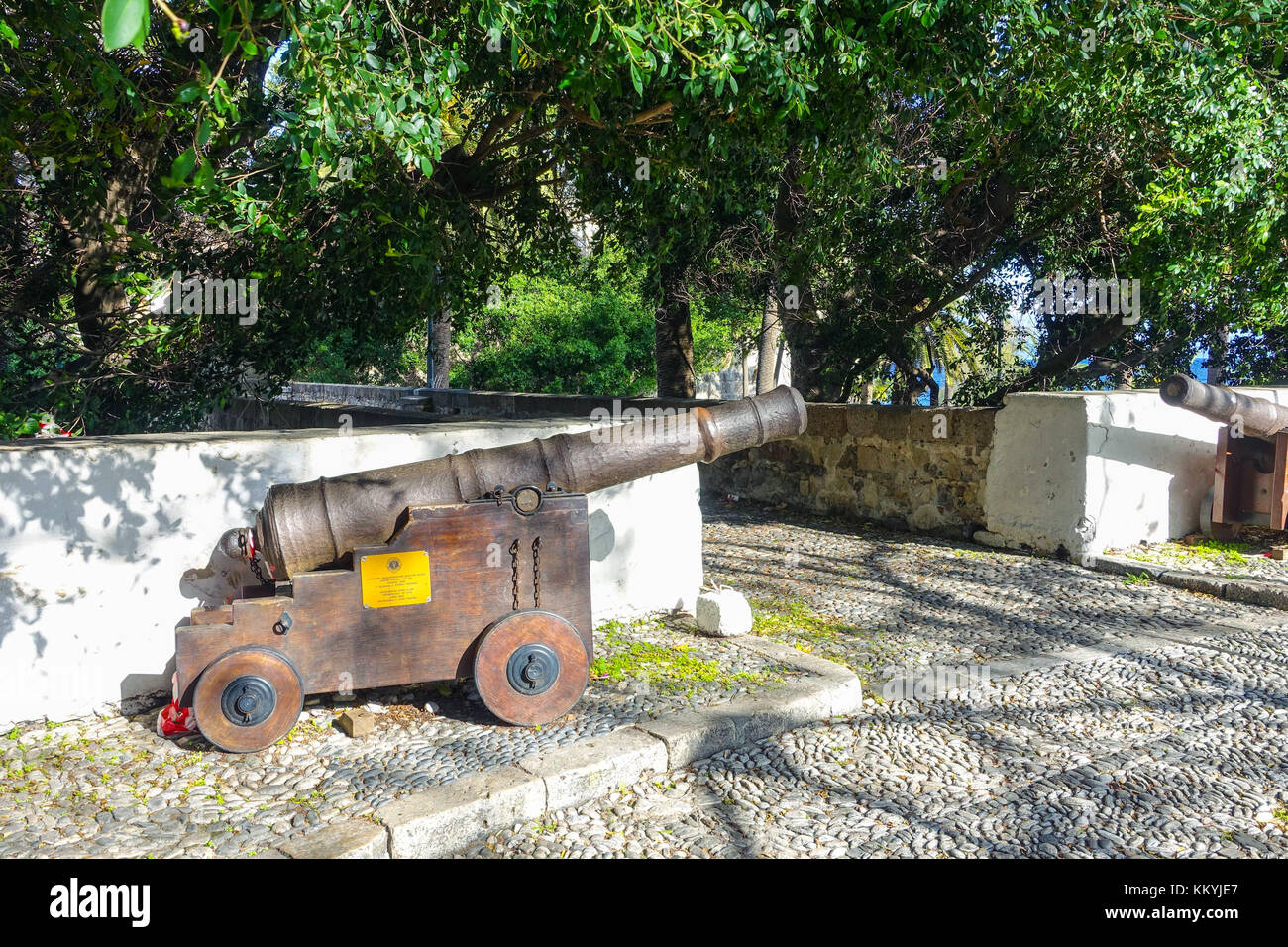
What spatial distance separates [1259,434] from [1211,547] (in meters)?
1.00

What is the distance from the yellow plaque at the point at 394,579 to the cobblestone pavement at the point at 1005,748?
1078mm

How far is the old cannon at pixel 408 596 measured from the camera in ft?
13.2

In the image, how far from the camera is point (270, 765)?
13.2ft

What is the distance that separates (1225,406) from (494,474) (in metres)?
6.26

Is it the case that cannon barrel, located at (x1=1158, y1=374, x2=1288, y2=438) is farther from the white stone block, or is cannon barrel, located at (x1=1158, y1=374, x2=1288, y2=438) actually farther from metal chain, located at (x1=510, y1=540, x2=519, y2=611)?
metal chain, located at (x1=510, y1=540, x2=519, y2=611)

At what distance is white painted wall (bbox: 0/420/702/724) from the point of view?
4316 millimetres

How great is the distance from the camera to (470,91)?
809 cm

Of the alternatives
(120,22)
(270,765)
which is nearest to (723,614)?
(270,765)

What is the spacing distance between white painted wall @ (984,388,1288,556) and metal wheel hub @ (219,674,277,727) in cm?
639

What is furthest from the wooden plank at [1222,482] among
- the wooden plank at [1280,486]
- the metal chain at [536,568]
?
the metal chain at [536,568]

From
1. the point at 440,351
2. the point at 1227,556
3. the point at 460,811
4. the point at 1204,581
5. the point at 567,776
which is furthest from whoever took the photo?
the point at 440,351

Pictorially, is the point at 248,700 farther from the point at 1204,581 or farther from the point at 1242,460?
the point at 1242,460

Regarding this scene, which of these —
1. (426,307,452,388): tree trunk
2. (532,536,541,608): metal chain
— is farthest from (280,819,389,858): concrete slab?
(426,307,452,388): tree trunk
